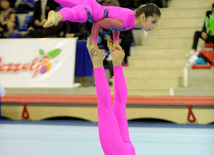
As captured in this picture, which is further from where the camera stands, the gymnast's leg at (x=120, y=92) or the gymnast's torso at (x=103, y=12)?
the gymnast's leg at (x=120, y=92)

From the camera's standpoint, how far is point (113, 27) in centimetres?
208

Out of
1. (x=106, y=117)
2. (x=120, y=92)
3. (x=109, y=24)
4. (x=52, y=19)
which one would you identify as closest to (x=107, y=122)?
(x=106, y=117)

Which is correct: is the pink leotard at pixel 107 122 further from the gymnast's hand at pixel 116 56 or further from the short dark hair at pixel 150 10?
the short dark hair at pixel 150 10

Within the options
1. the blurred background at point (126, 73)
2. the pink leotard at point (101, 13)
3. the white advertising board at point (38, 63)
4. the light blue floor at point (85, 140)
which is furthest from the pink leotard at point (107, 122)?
the white advertising board at point (38, 63)

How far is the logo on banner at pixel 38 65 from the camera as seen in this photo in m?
5.62

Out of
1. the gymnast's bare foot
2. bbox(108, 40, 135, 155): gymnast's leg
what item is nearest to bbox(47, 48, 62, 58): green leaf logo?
bbox(108, 40, 135, 155): gymnast's leg

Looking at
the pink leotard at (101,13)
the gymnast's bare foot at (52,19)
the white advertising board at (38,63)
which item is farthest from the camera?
the white advertising board at (38,63)

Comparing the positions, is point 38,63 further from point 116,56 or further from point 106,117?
point 106,117

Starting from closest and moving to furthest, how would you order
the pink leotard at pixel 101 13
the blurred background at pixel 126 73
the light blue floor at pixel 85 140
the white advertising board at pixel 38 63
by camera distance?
1. the pink leotard at pixel 101 13
2. the light blue floor at pixel 85 140
3. the blurred background at pixel 126 73
4. the white advertising board at pixel 38 63

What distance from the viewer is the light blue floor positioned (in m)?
3.12

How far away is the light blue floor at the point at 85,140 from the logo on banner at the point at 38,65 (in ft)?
4.43

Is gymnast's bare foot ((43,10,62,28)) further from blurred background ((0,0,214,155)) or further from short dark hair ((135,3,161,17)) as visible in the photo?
blurred background ((0,0,214,155))

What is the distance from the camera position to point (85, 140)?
3.62m

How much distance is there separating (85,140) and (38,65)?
7.86ft
